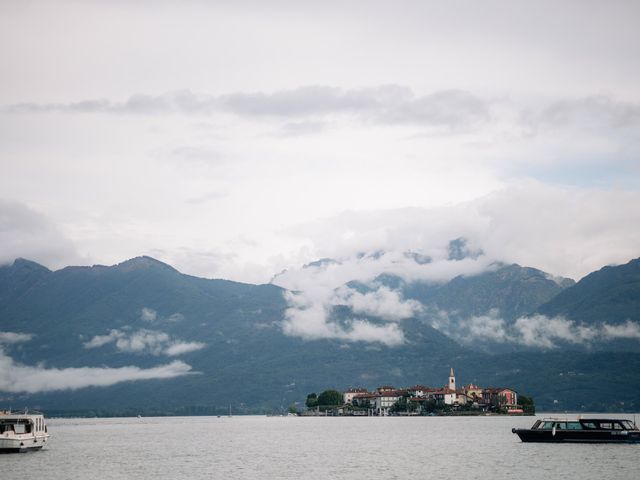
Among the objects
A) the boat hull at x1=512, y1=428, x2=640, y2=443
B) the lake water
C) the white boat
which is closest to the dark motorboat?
the boat hull at x1=512, y1=428, x2=640, y2=443

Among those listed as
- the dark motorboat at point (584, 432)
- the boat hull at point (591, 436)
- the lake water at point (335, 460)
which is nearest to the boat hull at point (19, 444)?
the lake water at point (335, 460)

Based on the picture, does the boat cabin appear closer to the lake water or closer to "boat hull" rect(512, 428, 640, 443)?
"boat hull" rect(512, 428, 640, 443)

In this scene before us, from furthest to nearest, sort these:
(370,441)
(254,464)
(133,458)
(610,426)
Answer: (370,441), (610,426), (133,458), (254,464)

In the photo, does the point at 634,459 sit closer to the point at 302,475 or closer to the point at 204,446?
the point at 302,475

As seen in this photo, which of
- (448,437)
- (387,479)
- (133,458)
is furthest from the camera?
(448,437)

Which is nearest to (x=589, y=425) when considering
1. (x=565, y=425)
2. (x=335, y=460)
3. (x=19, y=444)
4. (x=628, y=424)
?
(x=565, y=425)

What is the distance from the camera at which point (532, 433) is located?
158375 millimetres

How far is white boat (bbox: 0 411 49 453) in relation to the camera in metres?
134

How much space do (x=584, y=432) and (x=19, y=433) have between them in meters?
86.8

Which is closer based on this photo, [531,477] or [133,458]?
[531,477]

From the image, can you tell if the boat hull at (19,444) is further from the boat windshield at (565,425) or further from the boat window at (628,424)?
the boat window at (628,424)

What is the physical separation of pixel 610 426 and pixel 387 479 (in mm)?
66987

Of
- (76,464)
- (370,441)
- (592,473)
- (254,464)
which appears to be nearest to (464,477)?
(592,473)

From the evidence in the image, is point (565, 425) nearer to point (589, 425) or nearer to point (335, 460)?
point (589, 425)
